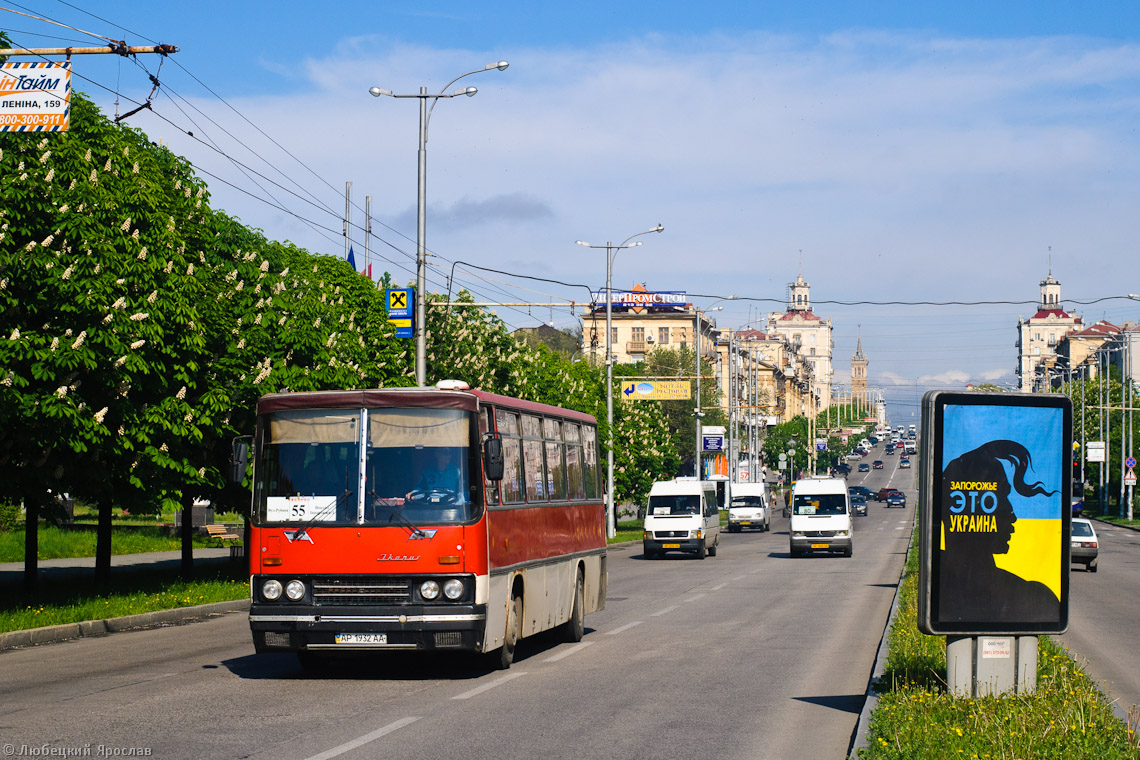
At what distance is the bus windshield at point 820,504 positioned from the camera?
151 feet

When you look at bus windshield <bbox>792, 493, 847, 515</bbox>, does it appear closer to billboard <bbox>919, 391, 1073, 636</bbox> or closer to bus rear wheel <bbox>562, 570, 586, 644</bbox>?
bus rear wheel <bbox>562, 570, 586, 644</bbox>

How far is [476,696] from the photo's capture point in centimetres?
1228

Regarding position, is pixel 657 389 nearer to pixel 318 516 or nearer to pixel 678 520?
pixel 678 520

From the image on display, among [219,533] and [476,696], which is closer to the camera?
[476,696]

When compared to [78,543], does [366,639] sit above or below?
above

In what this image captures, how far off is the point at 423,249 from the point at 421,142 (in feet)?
9.68

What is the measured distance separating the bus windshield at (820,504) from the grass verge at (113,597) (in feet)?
70.2

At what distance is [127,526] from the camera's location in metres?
54.4

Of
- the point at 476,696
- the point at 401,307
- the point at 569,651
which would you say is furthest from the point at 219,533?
the point at 476,696

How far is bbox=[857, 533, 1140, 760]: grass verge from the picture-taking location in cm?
808

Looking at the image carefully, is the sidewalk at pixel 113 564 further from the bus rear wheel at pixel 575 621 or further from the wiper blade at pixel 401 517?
the wiper blade at pixel 401 517

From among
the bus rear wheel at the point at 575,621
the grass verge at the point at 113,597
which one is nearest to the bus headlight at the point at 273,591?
the bus rear wheel at the point at 575,621

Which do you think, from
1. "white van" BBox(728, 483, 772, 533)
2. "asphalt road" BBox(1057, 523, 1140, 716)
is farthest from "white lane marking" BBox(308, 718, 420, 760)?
"white van" BBox(728, 483, 772, 533)

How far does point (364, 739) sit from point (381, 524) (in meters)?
3.48
